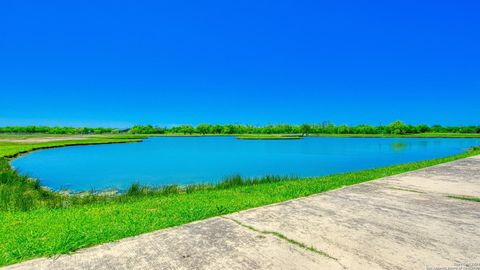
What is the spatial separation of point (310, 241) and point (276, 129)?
145 metres

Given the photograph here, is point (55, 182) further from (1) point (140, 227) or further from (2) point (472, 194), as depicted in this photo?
(2) point (472, 194)

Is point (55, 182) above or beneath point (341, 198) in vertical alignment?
beneath

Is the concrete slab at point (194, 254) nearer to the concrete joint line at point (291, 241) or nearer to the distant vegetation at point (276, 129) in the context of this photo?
the concrete joint line at point (291, 241)

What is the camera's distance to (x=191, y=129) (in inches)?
6102

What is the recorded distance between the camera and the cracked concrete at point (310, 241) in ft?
7.95

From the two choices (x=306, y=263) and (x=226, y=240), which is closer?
(x=306, y=263)

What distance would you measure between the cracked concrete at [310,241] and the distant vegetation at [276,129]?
125399 millimetres

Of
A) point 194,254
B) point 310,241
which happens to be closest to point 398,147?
point 310,241

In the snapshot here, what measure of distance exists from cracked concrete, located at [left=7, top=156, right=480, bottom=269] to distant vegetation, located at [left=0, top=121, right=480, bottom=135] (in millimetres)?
125399

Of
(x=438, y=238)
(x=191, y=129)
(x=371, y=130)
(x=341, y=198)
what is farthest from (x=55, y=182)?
(x=191, y=129)

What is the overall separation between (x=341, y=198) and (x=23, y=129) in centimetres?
20075

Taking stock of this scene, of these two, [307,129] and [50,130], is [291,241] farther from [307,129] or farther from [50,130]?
[50,130]

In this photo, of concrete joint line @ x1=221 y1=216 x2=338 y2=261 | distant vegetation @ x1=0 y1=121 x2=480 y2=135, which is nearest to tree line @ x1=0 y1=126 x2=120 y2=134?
distant vegetation @ x1=0 y1=121 x2=480 y2=135

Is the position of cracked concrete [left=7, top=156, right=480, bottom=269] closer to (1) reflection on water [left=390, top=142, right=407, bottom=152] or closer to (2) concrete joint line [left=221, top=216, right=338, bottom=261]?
(2) concrete joint line [left=221, top=216, right=338, bottom=261]
